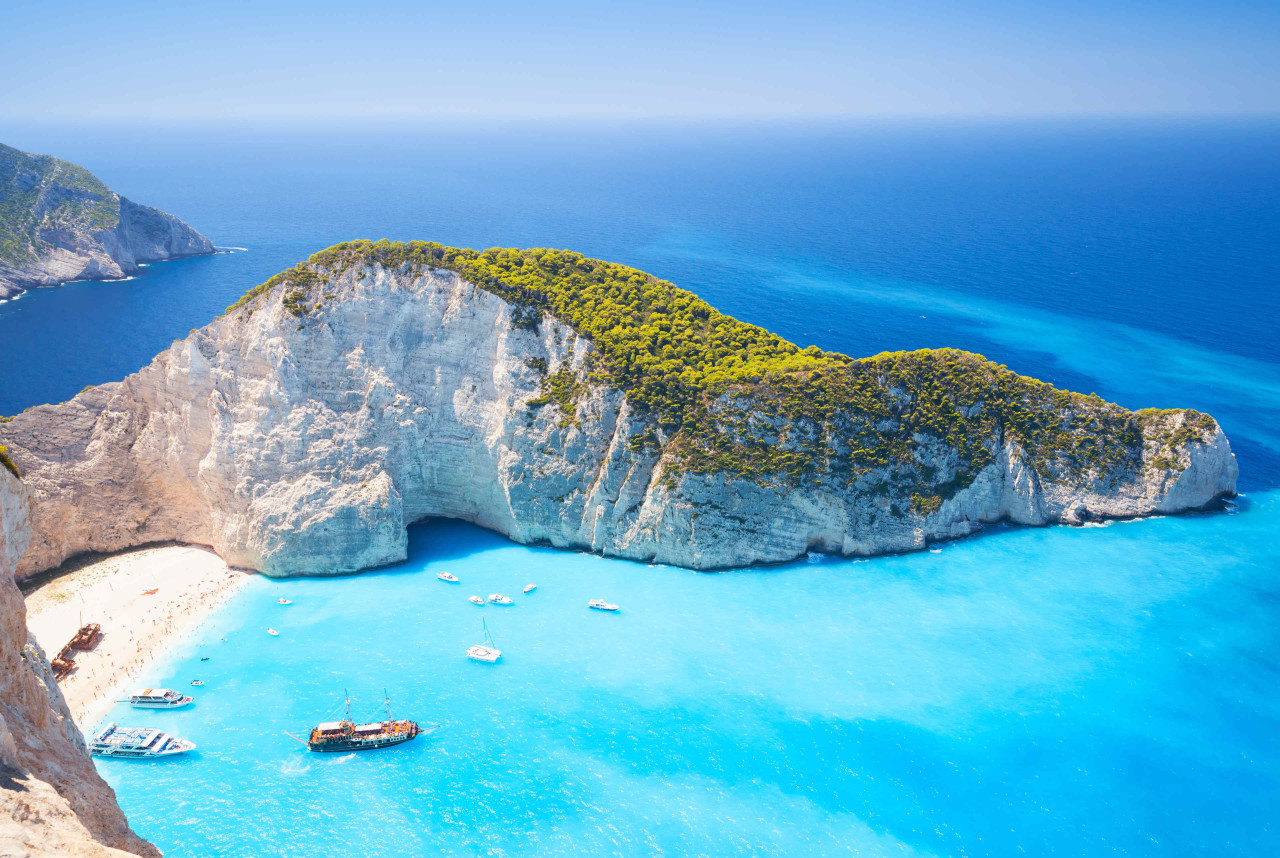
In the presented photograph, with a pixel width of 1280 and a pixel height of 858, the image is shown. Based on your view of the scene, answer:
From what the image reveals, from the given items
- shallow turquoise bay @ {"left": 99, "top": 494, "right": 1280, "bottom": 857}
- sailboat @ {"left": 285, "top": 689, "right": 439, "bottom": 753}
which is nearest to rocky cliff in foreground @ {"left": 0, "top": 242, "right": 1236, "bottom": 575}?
shallow turquoise bay @ {"left": 99, "top": 494, "right": 1280, "bottom": 857}

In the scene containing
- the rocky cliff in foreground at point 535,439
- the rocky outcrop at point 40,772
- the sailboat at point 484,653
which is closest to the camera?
the rocky outcrop at point 40,772

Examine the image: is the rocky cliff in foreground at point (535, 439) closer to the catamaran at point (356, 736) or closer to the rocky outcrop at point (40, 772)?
the catamaran at point (356, 736)

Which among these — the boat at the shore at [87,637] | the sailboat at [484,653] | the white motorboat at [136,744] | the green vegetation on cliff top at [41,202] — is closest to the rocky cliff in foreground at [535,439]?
the boat at the shore at [87,637]

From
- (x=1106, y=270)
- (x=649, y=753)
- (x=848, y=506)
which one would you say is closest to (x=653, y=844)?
(x=649, y=753)

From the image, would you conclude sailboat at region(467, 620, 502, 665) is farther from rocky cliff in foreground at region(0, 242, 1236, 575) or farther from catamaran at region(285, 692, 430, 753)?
rocky cliff in foreground at region(0, 242, 1236, 575)

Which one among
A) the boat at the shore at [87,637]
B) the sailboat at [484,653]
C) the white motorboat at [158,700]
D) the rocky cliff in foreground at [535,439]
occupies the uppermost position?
the rocky cliff in foreground at [535,439]

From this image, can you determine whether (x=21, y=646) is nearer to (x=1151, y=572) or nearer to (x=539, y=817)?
(x=539, y=817)
